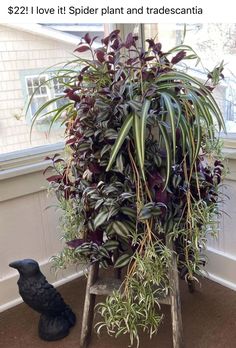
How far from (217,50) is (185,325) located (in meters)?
1.23

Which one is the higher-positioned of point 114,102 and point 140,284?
point 114,102

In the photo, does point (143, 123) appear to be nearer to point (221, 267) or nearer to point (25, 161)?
point (25, 161)

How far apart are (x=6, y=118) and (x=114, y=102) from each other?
28.1 inches

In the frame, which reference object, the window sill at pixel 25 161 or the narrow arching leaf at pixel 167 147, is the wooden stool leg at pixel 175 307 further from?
the window sill at pixel 25 161

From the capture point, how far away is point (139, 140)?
1.19m

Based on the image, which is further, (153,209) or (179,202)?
(179,202)

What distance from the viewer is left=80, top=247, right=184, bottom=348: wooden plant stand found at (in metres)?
1.39

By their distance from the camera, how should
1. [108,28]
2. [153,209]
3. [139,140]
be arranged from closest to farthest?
[139,140] < [153,209] < [108,28]

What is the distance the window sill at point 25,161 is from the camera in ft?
5.87

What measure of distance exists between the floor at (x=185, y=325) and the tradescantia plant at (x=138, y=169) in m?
0.27

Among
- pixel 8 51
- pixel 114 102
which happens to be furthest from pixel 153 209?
pixel 8 51

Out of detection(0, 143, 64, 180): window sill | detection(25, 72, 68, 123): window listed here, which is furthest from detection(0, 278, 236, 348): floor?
detection(25, 72, 68, 123): window

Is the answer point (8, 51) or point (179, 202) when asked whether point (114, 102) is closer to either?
point (179, 202)

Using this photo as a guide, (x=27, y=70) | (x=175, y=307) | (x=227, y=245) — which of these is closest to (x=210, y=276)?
(x=227, y=245)
